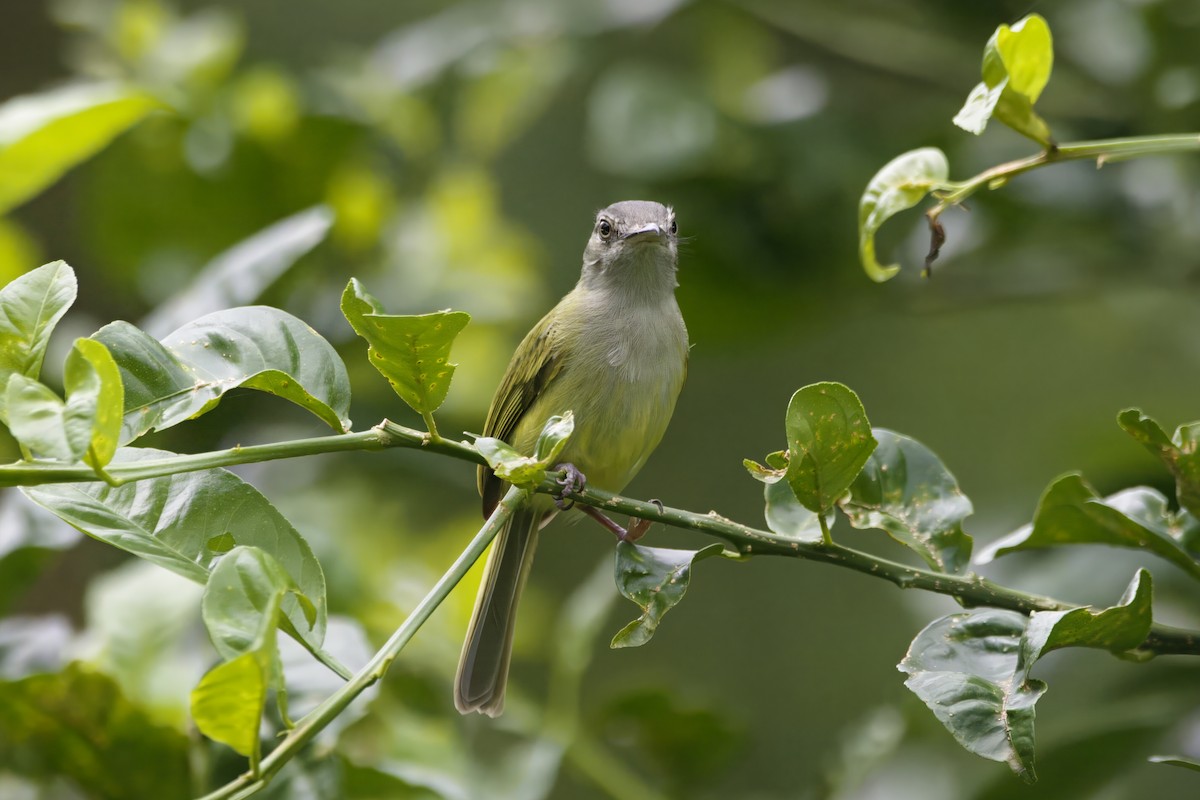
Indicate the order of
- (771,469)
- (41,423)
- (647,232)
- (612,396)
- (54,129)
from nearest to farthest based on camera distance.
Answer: (41,423) < (771,469) < (54,129) < (612,396) < (647,232)

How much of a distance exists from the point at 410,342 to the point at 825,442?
567 mm

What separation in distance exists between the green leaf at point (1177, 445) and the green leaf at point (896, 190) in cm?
39

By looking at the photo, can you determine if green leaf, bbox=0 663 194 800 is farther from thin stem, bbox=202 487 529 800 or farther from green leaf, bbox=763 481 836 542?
green leaf, bbox=763 481 836 542

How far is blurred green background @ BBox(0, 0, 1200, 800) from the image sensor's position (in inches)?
110

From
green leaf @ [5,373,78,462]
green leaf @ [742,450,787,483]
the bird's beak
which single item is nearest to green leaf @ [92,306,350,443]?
green leaf @ [5,373,78,462]

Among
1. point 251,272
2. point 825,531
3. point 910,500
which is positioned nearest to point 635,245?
point 251,272

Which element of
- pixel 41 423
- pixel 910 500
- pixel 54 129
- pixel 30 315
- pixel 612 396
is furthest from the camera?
pixel 612 396

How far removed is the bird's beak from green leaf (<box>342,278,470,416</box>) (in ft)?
5.70

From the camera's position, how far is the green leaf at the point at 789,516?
1.84 m

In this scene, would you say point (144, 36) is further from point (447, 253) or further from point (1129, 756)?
point (1129, 756)

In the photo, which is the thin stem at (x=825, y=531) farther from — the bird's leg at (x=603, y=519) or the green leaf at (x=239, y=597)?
the green leaf at (x=239, y=597)

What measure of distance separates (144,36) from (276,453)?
3080 millimetres

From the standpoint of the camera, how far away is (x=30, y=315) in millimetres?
1467

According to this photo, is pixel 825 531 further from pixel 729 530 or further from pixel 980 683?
pixel 980 683
